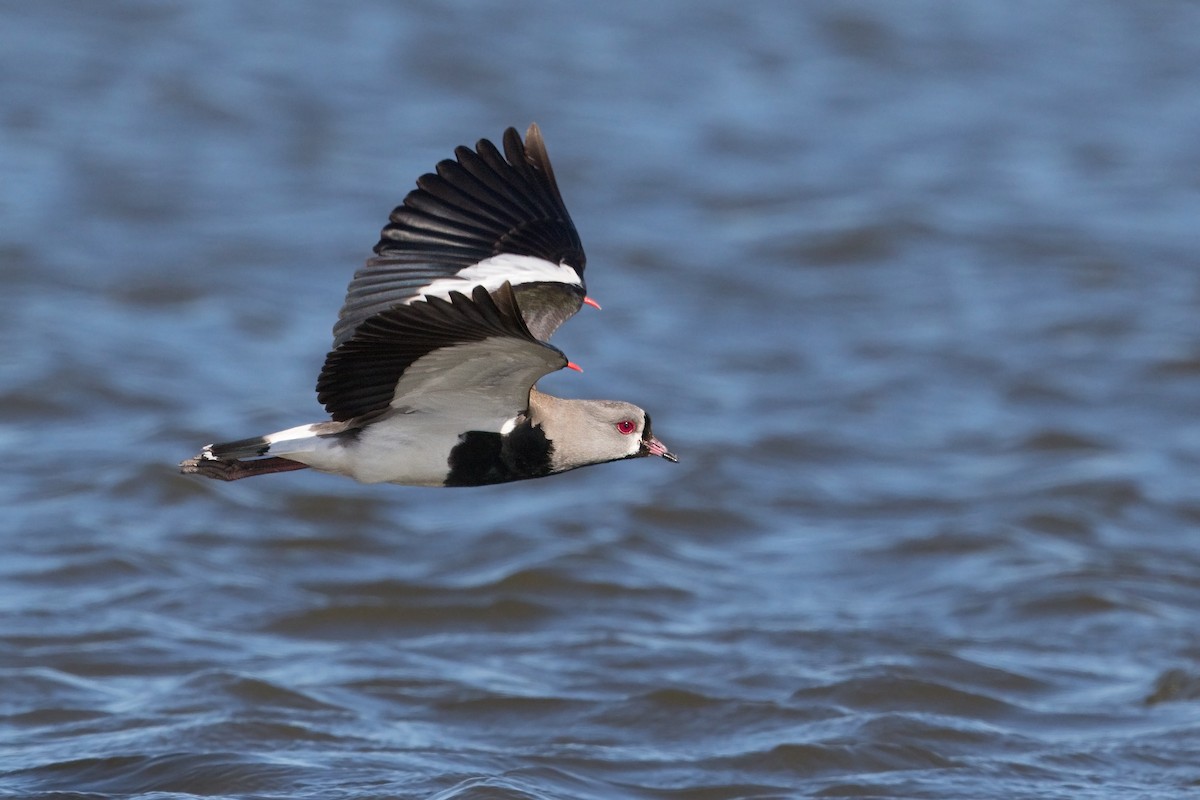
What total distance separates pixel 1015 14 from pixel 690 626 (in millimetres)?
14280

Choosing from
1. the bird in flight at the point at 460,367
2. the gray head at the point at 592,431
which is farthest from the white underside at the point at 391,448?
the gray head at the point at 592,431

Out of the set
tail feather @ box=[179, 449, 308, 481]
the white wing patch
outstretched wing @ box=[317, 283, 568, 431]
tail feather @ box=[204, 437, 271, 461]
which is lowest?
tail feather @ box=[204, 437, 271, 461]

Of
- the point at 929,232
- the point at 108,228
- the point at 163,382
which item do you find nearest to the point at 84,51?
the point at 108,228

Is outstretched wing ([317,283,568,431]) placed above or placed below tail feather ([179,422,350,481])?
above

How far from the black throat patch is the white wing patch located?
2.01ft

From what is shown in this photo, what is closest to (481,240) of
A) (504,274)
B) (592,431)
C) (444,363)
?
(504,274)

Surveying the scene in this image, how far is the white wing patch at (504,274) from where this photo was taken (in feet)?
25.2

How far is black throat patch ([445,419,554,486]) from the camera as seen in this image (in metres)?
7.40

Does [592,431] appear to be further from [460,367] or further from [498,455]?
[460,367]

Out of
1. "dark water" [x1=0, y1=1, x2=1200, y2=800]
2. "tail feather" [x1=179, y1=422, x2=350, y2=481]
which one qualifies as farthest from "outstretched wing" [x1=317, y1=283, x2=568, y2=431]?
"dark water" [x1=0, y1=1, x2=1200, y2=800]

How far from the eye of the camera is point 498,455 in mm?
7441

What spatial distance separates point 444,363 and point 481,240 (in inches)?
39.6

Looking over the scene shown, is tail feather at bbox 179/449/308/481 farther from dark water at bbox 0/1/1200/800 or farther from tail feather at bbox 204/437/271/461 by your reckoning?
dark water at bbox 0/1/1200/800

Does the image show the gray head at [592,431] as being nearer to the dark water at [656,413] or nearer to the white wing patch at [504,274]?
the white wing patch at [504,274]
